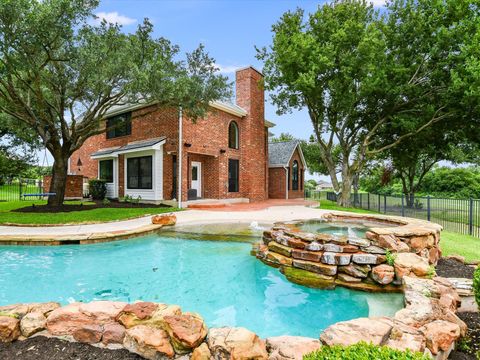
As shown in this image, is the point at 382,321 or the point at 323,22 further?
the point at 323,22

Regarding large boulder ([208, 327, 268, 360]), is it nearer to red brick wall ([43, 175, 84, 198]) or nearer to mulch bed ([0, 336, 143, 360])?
mulch bed ([0, 336, 143, 360])

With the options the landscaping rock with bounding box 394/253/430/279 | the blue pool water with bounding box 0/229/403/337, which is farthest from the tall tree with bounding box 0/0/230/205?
the landscaping rock with bounding box 394/253/430/279

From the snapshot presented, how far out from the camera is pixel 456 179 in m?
33.0

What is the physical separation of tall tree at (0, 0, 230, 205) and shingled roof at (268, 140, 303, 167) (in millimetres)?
9977

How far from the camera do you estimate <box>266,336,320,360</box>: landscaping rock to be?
2.07 m

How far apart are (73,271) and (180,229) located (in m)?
3.69

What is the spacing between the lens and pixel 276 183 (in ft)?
73.0

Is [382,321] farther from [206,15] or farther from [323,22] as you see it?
[323,22]

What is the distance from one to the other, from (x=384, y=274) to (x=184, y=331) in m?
3.28

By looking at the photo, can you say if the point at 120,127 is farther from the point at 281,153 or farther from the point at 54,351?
the point at 54,351

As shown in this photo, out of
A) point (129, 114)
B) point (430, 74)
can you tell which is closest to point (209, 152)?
point (129, 114)

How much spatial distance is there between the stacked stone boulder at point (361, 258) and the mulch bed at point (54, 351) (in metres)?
3.00

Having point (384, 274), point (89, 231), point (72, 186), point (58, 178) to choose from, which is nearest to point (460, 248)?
point (384, 274)

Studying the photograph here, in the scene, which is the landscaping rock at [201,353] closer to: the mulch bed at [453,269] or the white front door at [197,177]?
the mulch bed at [453,269]
